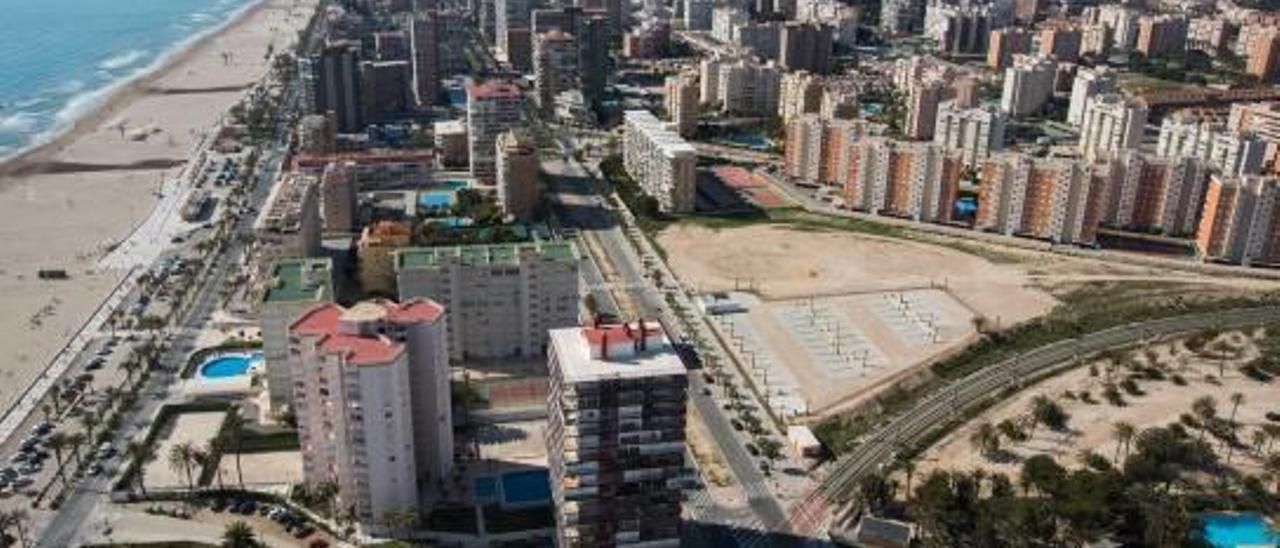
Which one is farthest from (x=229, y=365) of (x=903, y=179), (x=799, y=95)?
(x=799, y=95)

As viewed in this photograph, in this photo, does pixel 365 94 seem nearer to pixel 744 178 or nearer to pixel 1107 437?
pixel 744 178

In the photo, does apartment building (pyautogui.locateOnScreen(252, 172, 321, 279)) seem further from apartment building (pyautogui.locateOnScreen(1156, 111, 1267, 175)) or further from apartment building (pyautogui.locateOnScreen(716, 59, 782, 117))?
apartment building (pyautogui.locateOnScreen(1156, 111, 1267, 175))

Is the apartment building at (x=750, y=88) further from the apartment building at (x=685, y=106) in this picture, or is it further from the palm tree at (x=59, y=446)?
the palm tree at (x=59, y=446)

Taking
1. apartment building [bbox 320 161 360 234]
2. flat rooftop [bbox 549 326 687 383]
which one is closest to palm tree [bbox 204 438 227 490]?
flat rooftop [bbox 549 326 687 383]

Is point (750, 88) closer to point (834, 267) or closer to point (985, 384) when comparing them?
point (834, 267)

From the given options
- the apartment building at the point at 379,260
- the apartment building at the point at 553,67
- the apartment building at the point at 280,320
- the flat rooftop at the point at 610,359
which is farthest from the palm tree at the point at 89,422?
the apartment building at the point at 553,67

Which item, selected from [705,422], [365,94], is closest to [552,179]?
[365,94]
